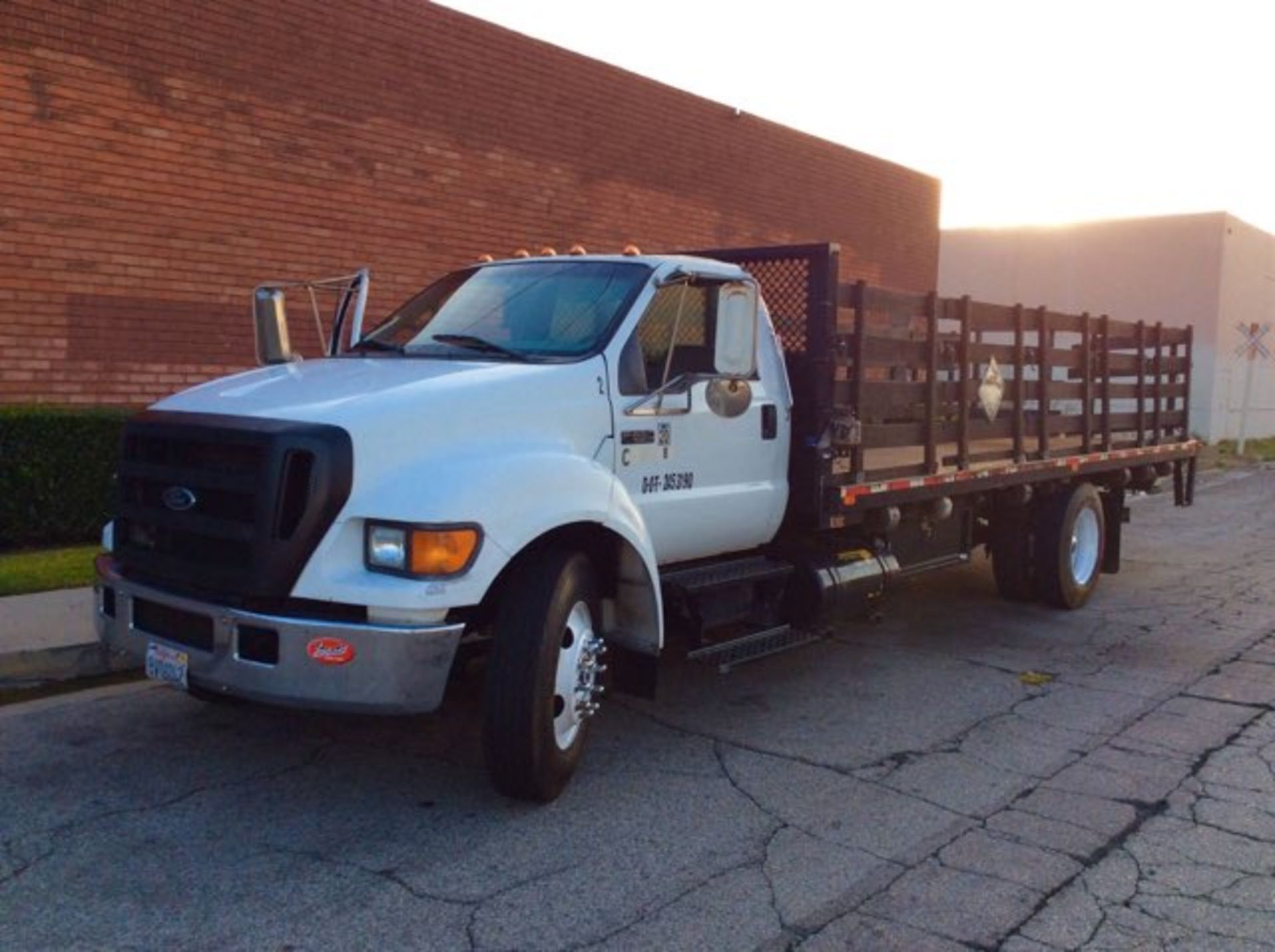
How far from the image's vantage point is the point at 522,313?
568 cm

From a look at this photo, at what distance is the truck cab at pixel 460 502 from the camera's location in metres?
4.23

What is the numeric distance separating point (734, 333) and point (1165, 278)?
2999 centimetres

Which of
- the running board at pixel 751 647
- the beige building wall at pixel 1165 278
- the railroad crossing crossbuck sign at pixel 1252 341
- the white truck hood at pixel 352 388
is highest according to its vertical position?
the beige building wall at pixel 1165 278

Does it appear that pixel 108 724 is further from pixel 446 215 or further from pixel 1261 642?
pixel 446 215

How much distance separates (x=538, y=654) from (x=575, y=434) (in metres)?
1.00

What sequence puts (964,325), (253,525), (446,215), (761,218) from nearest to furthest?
1. (253,525)
2. (964,325)
3. (446,215)
4. (761,218)

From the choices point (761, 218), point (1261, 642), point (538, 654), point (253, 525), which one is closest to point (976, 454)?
point (1261, 642)

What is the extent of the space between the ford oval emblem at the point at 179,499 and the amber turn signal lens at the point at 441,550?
39.2 inches

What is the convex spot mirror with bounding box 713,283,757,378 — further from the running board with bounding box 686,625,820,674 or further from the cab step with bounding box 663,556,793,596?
the running board with bounding box 686,625,820,674

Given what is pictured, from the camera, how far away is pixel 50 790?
4.80 metres

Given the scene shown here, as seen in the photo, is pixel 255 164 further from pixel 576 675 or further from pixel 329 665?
pixel 329 665

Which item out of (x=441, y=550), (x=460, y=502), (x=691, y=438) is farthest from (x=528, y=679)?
(x=691, y=438)

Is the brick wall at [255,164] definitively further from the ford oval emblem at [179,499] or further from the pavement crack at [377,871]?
the pavement crack at [377,871]

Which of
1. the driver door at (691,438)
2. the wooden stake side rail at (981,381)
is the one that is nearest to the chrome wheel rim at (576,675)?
the driver door at (691,438)
